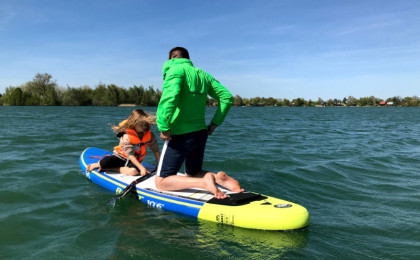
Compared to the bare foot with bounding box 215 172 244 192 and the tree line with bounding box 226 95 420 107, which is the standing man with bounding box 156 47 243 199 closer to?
the bare foot with bounding box 215 172 244 192

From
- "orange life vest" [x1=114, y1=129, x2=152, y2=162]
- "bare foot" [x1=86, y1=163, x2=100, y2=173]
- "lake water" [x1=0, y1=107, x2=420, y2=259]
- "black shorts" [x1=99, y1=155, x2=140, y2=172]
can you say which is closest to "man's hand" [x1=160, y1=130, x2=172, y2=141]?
"lake water" [x1=0, y1=107, x2=420, y2=259]

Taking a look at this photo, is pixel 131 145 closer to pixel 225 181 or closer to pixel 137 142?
pixel 137 142

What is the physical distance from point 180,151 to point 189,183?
0.51m

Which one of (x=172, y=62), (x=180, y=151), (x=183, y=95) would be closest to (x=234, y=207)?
(x=180, y=151)

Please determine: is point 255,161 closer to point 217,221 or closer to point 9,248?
point 217,221

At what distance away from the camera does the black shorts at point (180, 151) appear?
4.20 metres

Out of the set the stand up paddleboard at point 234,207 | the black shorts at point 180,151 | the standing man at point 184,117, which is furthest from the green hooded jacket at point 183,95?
the stand up paddleboard at point 234,207

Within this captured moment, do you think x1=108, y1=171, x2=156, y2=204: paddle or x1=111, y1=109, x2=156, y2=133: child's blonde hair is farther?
x1=111, y1=109, x2=156, y2=133: child's blonde hair

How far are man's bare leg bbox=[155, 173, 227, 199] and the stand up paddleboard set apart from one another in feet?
0.52

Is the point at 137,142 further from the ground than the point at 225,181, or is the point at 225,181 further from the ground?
the point at 137,142

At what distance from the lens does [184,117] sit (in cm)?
413

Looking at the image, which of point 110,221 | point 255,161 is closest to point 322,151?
point 255,161

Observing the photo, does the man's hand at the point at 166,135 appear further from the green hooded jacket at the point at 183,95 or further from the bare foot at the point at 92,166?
the bare foot at the point at 92,166

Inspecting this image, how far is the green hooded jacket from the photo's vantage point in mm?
3812
